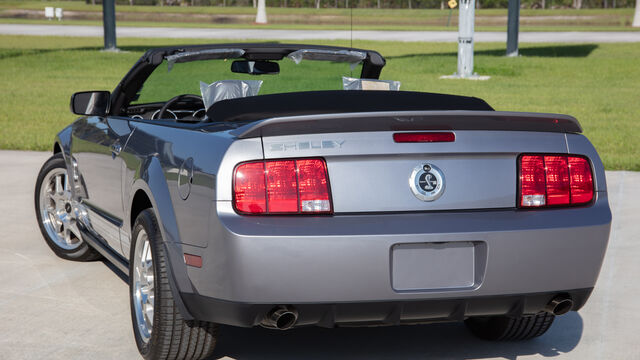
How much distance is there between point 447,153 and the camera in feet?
12.2

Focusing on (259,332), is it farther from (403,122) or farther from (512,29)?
(512,29)

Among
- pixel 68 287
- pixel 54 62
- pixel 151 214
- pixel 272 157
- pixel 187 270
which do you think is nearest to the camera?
pixel 272 157

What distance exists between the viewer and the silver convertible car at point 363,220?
3.58 m

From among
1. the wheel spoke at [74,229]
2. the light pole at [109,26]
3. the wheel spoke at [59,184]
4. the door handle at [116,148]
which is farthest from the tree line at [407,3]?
the door handle at [116,148]

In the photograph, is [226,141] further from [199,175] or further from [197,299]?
[197,299]

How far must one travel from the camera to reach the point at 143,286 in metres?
4.42

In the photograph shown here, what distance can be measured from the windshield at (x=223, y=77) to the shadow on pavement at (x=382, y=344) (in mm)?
1258

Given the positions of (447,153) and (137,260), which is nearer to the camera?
(447,153)

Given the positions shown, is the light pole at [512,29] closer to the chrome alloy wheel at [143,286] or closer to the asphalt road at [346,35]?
the asphalt road at [346,35]

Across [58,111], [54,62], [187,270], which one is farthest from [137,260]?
[54,62]

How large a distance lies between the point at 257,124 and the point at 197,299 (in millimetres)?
747

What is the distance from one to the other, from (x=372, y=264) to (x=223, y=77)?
83.7 inches

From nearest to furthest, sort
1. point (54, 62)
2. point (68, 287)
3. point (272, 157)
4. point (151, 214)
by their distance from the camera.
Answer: point (272, 157) < point (151, 214) < point (68, 287) < point (54, 62)

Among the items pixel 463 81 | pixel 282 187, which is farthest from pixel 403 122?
pixel 463 81
